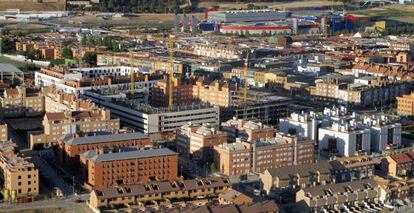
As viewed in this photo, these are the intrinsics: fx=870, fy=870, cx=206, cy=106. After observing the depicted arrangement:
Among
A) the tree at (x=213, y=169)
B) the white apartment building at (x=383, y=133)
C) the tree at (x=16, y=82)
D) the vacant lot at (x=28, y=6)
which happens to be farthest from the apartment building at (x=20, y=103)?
the vacant lot at (x=28, y=6)

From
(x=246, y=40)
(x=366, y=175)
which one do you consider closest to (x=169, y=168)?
(x=366, y=175)

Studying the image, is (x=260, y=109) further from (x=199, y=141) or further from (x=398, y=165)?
(x=398, y=165)

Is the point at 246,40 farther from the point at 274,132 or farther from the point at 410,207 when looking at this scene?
the point at 410,207

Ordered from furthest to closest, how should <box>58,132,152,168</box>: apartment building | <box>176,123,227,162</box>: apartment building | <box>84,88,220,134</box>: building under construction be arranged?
<box>84,88,220,134</box>: building under construction, <box>176,123,227,162</box>: apartment building, <box>58,132,152,168</box>: apartment building

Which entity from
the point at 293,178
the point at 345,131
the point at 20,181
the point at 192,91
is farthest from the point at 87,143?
the point at 192,91

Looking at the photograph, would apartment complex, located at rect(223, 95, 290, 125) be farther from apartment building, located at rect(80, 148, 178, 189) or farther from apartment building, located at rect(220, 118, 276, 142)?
apartment building, located at rect(80, 148, 178, 189)

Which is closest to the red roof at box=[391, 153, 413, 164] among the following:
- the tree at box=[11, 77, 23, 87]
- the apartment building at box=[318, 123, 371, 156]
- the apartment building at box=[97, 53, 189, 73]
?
the apartment building at box=[318, 123, 371, 156]
